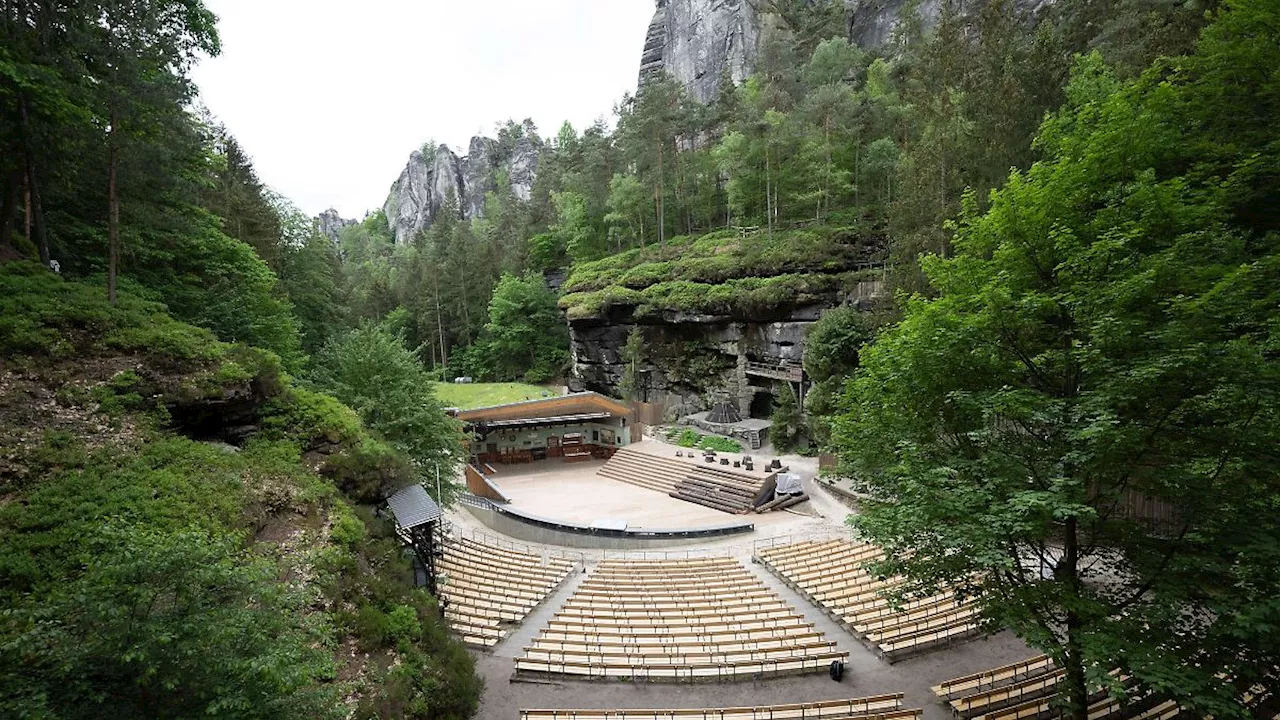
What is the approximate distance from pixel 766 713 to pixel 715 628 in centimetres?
295

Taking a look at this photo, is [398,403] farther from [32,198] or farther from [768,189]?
[768,189]

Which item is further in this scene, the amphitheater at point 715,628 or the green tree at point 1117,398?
the amphitheater at point 715,628

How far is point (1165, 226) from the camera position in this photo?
7566 millimetres

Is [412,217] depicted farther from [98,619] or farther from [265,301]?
[98,619]

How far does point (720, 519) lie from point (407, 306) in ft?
150

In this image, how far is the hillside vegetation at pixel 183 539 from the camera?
4137mm

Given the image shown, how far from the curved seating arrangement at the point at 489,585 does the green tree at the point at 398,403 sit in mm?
2177

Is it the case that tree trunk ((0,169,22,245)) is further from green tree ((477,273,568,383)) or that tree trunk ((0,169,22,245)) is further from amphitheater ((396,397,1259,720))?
green tree ((477,273,568,383))

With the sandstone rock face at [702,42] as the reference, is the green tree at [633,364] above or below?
below

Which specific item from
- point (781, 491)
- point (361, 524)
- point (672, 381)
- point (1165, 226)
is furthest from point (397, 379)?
point (672, 381)

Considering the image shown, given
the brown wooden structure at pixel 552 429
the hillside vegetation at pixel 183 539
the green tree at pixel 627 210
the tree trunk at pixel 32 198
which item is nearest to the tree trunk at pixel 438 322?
the green tree at pixel 627 210

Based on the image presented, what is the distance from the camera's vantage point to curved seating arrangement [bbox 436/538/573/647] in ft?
41.9

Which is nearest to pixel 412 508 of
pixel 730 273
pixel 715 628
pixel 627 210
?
pixel 715 628

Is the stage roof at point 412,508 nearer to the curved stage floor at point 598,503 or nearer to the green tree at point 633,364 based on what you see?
the curved stage floor at point 598,503
